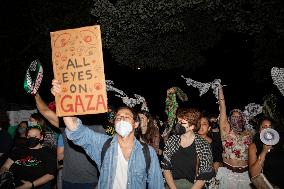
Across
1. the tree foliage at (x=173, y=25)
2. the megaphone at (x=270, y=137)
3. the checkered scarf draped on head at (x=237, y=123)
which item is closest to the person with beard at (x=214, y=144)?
the checkered scarf draped on head at (x=237, y=123)

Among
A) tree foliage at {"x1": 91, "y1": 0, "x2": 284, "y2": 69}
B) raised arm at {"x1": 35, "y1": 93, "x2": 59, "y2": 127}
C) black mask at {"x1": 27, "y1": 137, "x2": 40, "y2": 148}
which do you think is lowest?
black mask at {"x1": 27, "y1": 137, "x2": 40, "y2": 148}

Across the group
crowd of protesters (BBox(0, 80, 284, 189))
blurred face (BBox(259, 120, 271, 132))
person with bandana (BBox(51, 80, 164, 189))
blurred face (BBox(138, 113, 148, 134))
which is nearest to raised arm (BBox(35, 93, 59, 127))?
crowd of protesters (BBox(0, 80, 284, 189))

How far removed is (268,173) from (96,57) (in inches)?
91.0

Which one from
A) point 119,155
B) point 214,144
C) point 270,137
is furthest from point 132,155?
point 214,144

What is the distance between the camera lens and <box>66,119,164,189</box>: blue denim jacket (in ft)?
13.5

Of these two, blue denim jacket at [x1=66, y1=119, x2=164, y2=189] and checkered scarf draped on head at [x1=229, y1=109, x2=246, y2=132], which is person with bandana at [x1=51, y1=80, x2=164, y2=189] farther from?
checkered scarf draped on head at [x1=229, y1=109, x2=246, y2=132]

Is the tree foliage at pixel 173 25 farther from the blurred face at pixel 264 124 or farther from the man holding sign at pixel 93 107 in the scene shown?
the man holding sign at pixel 93 107

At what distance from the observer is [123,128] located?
14.0 ft

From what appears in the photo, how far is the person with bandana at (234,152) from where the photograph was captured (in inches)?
250

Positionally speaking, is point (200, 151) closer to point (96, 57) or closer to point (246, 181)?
point (246, 181)

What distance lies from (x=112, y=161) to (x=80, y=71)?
111 cm

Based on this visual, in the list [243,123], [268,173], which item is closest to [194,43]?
[243,123]

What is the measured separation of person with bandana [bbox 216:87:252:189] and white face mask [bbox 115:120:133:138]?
2806 mm

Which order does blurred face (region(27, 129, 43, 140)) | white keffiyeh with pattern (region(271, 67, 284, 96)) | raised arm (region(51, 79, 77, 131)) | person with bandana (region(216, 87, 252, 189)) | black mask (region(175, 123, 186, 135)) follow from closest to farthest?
raised arm (region(51, 79, 77, 131)) → black mask (region(175, 123, 186, 135)) → blurred face (region(27, 129, 43, 140)) → person with bandana (region(216, 87, 252, 189)) → white keffiyeh with pattern (region(271, 67, 284, 96))
